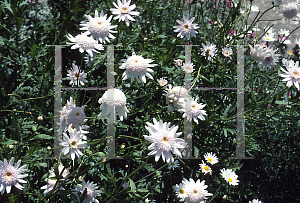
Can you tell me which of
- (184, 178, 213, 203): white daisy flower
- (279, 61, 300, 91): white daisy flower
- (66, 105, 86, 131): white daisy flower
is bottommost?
(184, 178, 213, 203): white daisy flower

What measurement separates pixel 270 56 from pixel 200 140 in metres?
0.87

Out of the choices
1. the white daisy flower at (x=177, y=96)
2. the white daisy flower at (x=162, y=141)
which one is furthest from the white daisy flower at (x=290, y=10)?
the white daisy flower at (x=162, y=141)

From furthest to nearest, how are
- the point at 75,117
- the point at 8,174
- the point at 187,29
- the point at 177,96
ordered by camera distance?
the point at 187,29 → the point at 177,96 → the point at 8,174 → the point at 75,117

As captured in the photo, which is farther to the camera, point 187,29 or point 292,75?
point 187,29

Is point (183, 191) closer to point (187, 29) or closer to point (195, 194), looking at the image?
point (195, 194)

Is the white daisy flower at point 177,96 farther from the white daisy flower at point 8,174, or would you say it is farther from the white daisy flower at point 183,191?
the white daisy flower at point 8,174

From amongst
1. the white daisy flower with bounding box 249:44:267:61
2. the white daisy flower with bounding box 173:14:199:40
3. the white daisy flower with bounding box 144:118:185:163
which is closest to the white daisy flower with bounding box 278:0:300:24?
the white daisy flower with bounding box 249:44:267:61

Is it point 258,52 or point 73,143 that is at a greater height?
point 258,52

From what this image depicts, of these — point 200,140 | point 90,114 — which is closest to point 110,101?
point 90,114

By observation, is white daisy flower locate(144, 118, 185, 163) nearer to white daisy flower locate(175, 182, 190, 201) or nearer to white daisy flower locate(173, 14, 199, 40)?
white daisy flower locate(175, 182, 190, 201)

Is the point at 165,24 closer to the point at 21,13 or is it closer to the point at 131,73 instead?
the point at 21,13

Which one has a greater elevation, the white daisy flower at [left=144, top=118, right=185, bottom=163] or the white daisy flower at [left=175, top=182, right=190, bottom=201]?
the white daisy flower at [left=144, top=118, right=185, bottom=163]

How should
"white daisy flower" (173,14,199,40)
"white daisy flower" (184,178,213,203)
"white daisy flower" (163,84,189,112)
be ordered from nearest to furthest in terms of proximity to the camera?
"white daisy flower" (163,84,189,112) → "white daisy flower" (184,178,213,203) → "white daisy flower" (173,14,199,40)

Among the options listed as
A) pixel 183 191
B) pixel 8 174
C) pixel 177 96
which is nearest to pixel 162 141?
pixel 177 96
